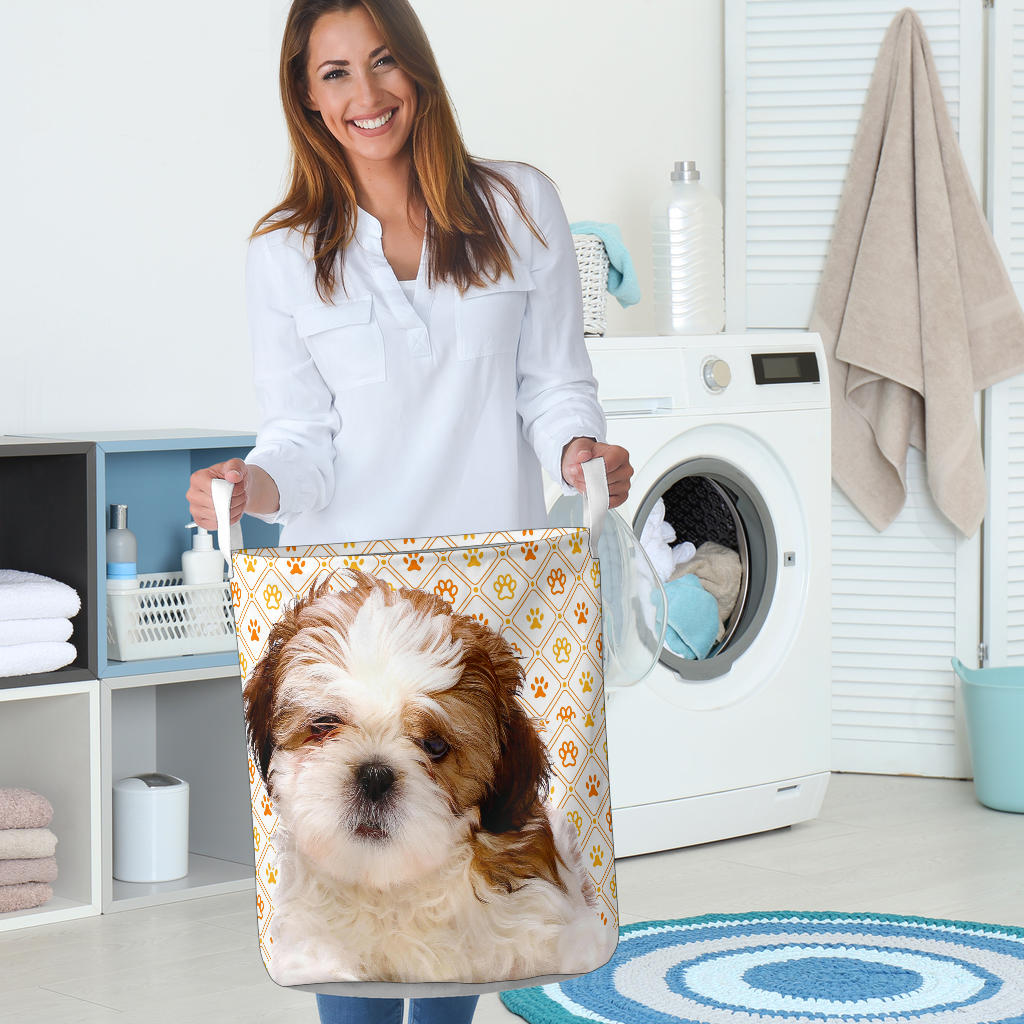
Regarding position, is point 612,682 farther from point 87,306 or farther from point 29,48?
point 29,48

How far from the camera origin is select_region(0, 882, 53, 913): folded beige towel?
2359mm

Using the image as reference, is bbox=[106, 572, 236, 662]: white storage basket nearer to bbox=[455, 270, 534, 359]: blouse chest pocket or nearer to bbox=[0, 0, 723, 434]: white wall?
bbox=[0, 0, 723, 434]: white wall

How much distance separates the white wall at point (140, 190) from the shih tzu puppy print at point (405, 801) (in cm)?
168

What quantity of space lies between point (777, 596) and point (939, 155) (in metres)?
1.04

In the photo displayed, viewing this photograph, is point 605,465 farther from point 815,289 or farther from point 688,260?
point 815,289

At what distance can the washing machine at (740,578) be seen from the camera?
271cm

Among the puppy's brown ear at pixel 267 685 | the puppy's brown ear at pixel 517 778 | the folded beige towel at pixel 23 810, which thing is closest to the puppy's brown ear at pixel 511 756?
the puppy's brown ear at pixel 517 778

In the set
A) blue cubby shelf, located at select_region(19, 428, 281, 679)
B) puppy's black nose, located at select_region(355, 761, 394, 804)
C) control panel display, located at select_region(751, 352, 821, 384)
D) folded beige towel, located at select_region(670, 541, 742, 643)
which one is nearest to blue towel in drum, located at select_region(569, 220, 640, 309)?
control panel display, located at select_region(751, 352, 821, 384)

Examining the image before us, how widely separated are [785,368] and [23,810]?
156 centimetres

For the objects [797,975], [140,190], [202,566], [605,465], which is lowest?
[797,975]

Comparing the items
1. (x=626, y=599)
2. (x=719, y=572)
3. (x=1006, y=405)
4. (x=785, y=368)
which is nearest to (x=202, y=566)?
(x=626, y=599)

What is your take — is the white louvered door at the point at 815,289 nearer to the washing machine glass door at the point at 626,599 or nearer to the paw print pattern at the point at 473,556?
the washing machine glass door at the point at 626,599

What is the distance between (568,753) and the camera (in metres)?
1.10

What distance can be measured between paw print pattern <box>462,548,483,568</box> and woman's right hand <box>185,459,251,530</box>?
224 millimetres
